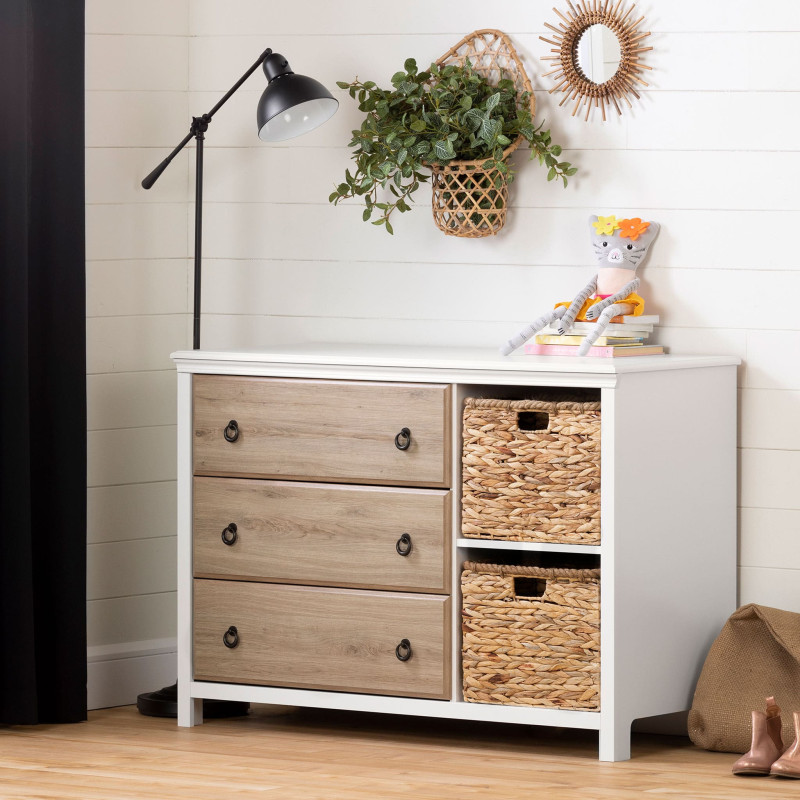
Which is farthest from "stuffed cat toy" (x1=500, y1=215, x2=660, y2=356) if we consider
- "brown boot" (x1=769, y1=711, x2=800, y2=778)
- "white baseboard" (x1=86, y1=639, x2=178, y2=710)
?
"white baseboard" (x1=86, y1=639, x2=178, y2=710)

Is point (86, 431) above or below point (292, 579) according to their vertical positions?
above

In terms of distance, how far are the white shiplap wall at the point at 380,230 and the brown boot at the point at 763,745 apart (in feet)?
1.24

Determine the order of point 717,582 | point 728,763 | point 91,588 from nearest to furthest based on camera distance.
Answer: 1. point 728,763
2. point 717,582
3. point 91,588

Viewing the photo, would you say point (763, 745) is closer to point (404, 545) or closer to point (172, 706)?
point (404, 545)

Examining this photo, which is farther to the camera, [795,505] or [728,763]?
[795,505]

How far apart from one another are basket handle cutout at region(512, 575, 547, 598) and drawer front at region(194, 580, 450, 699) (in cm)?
17

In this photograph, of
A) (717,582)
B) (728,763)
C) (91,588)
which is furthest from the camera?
(91,588)

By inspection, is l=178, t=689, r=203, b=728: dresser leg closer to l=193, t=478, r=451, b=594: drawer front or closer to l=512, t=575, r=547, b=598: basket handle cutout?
l=193, t=478, r=451, b=594: drawer front

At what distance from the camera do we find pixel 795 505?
2910 millimetres

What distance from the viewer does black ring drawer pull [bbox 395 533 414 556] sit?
2.73m

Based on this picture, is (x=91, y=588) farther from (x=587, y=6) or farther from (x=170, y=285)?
(x=587, y=6)

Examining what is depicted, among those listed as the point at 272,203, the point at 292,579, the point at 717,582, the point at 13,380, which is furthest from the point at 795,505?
the point at 13,380

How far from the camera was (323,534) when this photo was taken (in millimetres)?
2803

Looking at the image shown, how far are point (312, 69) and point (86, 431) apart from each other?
0.99 metres
